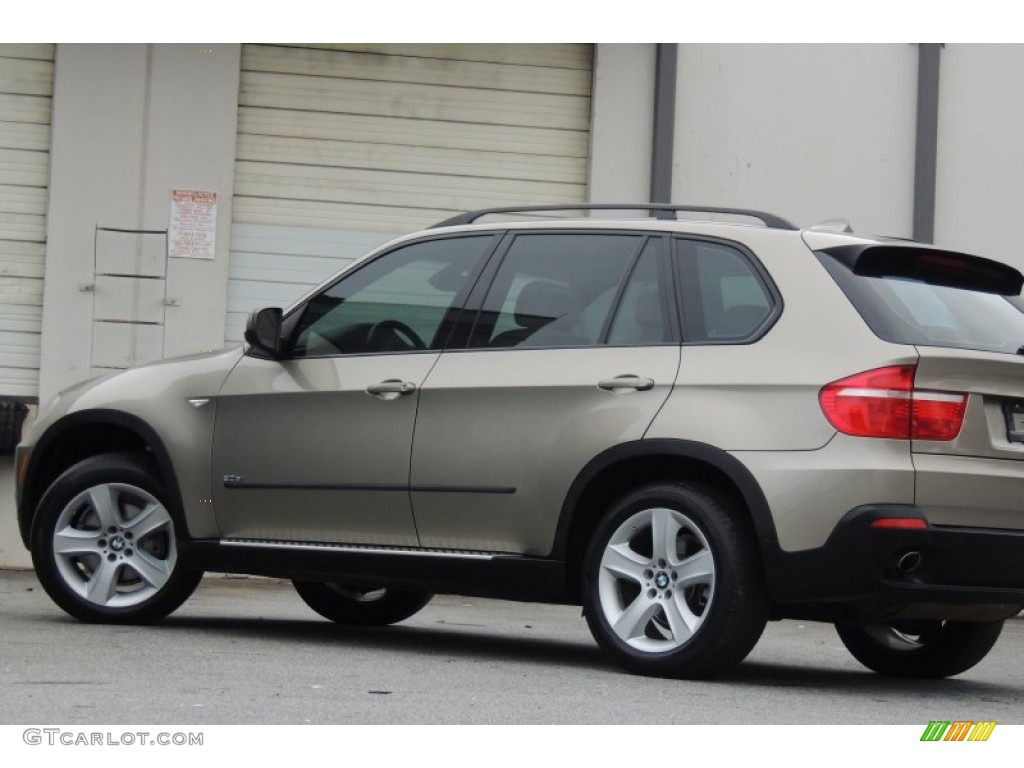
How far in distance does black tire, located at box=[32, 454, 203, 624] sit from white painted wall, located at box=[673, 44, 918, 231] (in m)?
7.16

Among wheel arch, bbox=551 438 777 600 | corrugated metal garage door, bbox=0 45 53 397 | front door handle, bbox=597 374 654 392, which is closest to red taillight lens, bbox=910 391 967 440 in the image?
wheel arch, bbox=551 438 777 600

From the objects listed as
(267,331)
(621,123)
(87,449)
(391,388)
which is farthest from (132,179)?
(391,388)

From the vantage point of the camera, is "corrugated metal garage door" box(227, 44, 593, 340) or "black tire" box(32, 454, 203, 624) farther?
"corrugated metal garage door" box(227, 44, 593, 340)

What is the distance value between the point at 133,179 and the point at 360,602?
5924 millimetres

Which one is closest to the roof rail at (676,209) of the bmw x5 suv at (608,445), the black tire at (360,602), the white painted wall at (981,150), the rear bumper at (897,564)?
the bmw x5 suv at (608,445)

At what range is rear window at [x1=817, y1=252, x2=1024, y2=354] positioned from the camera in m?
6.41

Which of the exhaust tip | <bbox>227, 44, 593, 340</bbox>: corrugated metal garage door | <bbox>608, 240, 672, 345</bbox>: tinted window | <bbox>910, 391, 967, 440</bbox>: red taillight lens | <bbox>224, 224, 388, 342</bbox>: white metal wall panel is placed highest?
<bbox>227, 44, 593, 340</bbox>: corrugated metal garage door

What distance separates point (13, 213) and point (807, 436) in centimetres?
915

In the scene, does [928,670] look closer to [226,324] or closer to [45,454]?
[45,454]

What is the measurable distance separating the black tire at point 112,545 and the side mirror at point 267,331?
0.79m

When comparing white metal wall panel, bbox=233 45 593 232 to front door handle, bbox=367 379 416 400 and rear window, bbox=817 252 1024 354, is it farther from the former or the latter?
rear window, bbox=817 252 1024 354

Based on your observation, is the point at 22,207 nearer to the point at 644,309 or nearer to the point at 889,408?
the point at 644,309

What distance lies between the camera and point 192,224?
14.0 metres

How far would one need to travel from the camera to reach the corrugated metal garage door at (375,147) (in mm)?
14141
